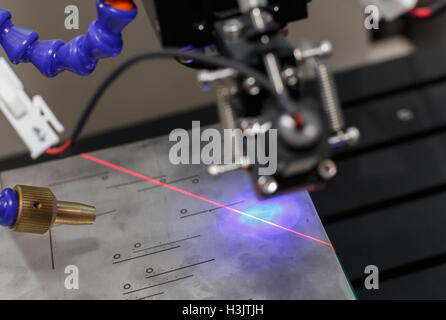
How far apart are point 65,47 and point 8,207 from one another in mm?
278

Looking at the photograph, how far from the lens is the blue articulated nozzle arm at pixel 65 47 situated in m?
0.78

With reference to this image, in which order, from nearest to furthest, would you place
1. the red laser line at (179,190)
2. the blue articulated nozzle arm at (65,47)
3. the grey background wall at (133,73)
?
1. the blue articulated nozzle arm at (65,47)
2. the red laser line at (179,190)
3. the grey background wall at (133,73)

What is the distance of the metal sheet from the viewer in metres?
0.83

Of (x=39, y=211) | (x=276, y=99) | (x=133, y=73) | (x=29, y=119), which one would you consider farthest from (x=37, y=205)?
(x=133, y=73)

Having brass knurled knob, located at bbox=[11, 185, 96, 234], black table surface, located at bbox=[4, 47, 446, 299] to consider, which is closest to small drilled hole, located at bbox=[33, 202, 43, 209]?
brass knurled knob, located at bbox=[11, 185, 96, 234]

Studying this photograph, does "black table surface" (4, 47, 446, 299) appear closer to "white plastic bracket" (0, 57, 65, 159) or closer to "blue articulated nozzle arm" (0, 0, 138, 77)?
"blue articulated nozzle arm" (0, 0, 138, 77)

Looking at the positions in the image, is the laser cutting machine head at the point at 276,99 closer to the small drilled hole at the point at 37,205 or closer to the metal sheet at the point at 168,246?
the metal sheet at the point at 168,246

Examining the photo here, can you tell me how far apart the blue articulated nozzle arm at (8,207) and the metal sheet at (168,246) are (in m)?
0.11

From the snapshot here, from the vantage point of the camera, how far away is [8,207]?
0.83m

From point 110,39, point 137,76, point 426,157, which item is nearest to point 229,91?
point 110,39

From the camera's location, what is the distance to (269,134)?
25.0 inches

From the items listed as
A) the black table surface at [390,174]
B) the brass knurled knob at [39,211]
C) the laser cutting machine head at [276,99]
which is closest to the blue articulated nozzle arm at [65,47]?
the laser cutting machine head at [276,99]

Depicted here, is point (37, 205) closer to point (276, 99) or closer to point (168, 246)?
point (168, 246)

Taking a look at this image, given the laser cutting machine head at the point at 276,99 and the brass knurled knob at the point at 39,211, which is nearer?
the laser cutting machine head at the point at 276,99
